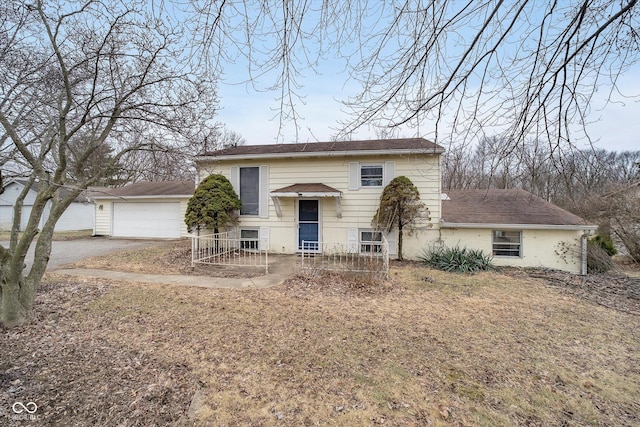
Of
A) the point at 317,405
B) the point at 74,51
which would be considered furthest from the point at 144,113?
the point at 317,405

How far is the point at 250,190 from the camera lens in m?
11.1

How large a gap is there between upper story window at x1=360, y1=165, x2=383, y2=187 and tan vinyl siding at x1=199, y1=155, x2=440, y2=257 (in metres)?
0.18

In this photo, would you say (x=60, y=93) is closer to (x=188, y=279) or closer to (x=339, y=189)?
(x=188, y=279)

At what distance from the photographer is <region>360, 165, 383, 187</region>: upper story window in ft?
32.9

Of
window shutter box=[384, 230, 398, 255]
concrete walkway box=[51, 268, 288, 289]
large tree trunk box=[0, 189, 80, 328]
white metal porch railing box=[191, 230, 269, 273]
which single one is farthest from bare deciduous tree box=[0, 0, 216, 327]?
window shutter box=[384, 230, 398, 255]

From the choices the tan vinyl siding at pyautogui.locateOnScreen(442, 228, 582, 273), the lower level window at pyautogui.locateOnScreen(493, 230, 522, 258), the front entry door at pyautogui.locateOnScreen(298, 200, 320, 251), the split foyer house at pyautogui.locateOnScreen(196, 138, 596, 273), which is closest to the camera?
the tan vinyl siding at pyautogui.locateOnScreen(442, 228, 582, 273)

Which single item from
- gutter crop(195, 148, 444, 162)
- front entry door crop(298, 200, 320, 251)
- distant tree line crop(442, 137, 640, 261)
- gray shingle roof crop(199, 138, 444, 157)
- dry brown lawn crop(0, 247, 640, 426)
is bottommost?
dry brown lawn crop(0, 247, 640, 426)

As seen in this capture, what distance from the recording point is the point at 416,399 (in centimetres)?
273

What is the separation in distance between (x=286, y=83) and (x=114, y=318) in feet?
15.8

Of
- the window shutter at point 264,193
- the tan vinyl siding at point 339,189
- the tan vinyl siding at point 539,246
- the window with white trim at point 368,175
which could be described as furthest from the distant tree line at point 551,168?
the window shutter at point 264,193

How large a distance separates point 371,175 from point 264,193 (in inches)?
167

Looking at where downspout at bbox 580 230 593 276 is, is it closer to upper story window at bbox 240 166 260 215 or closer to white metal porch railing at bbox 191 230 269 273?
white metal porch railing at bbox 191 230 269 273

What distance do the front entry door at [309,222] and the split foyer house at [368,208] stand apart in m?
0.04

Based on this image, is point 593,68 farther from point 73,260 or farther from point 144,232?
point 144,232
